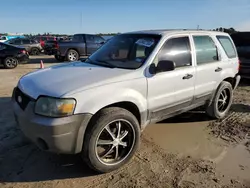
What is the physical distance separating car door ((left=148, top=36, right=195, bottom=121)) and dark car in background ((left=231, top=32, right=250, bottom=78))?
5.23 metres

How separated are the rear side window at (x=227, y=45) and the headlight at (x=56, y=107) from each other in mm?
3550

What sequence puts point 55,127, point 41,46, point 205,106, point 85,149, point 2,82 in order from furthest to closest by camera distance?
point 41,46 → point 2,82 → point 205,106 → point 85,149 → point 55,127

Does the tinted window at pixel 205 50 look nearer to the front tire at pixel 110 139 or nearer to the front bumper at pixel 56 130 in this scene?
the front tire at pixel 110 139

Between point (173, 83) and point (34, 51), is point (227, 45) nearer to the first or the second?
point (173, 83)

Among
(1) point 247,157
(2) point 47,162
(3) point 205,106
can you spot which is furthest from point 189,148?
(2) point 47,162

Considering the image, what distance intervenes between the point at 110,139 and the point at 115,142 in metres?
0.08

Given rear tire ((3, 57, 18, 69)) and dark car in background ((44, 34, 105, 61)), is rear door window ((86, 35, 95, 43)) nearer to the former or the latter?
dark car in background ((44, 34, 105, 61))

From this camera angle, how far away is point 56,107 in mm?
2996

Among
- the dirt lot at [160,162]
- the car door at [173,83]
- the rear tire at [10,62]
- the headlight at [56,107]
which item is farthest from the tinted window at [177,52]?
the rear tire at [10,62]

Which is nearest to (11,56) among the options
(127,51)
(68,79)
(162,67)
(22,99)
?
(127,51)

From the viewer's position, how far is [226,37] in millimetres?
5551

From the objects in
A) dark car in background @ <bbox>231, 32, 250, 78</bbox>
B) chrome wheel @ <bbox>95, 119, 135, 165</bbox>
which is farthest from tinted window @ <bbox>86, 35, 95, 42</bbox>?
chrome wheel @ <bbox>95, 119, 135, 165</bbox>

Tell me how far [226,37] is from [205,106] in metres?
1.57

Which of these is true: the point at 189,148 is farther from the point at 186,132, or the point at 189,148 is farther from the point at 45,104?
the point at 45,104
